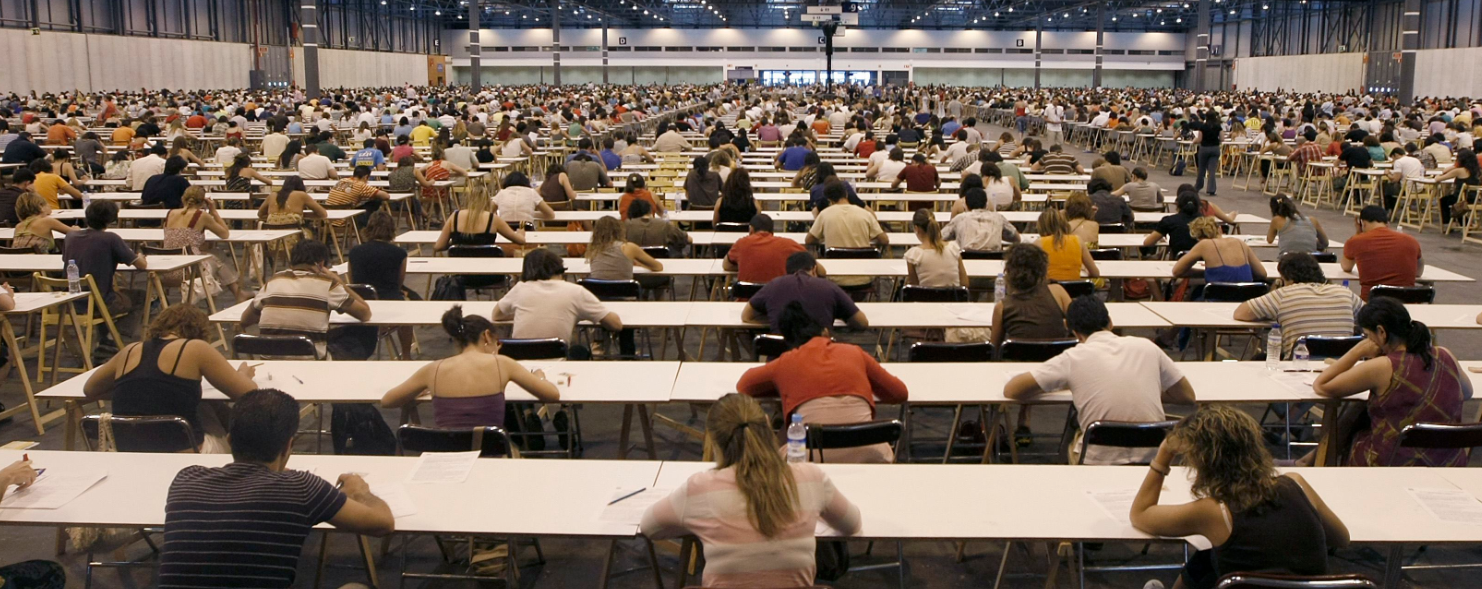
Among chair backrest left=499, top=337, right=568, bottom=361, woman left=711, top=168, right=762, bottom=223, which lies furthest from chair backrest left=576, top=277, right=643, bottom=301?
woman left=711, top=168, right=762, bottom=223

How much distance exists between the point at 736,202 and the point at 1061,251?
142 inches

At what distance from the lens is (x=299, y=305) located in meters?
5.93

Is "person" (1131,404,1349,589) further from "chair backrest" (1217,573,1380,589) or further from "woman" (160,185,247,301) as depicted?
"woman" (160,185,247,301)

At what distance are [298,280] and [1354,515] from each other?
4.95 m

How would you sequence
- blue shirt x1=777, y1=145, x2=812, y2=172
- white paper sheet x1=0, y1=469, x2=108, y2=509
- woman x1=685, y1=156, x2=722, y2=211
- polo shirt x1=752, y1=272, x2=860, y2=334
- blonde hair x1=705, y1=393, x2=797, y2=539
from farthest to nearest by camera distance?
blue shirt x1=777, y1=145, x2=812, y2=172 → woman x1=685, y1=156, x2=722, y2=211 → polo shirt x1=752, y1=272, x2=860, y2=334 → white paper sheet x1=0, y1=469, x2=108, y2=509 → blonde hair x1=705, y1=393, x2=797, y2=539

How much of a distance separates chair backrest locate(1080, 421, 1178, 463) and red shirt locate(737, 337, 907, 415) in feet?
2.45

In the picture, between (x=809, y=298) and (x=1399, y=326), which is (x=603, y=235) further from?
(x=1399, y=326)

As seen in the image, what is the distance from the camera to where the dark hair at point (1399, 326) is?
13.8 ft

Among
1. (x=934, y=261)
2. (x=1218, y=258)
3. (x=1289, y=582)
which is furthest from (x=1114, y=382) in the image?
(x=1218, y=258)

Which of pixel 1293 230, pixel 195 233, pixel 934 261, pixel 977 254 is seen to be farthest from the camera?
pixel 195 233

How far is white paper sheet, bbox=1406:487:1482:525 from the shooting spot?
3287 millimetres

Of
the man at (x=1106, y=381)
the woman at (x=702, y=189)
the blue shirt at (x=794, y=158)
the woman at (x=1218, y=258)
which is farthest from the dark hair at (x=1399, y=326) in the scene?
the blue shirt at (x=794, y=158)

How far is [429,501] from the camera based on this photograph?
3459 millimetres

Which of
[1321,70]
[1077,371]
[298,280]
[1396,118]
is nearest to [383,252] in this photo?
[298,280]
